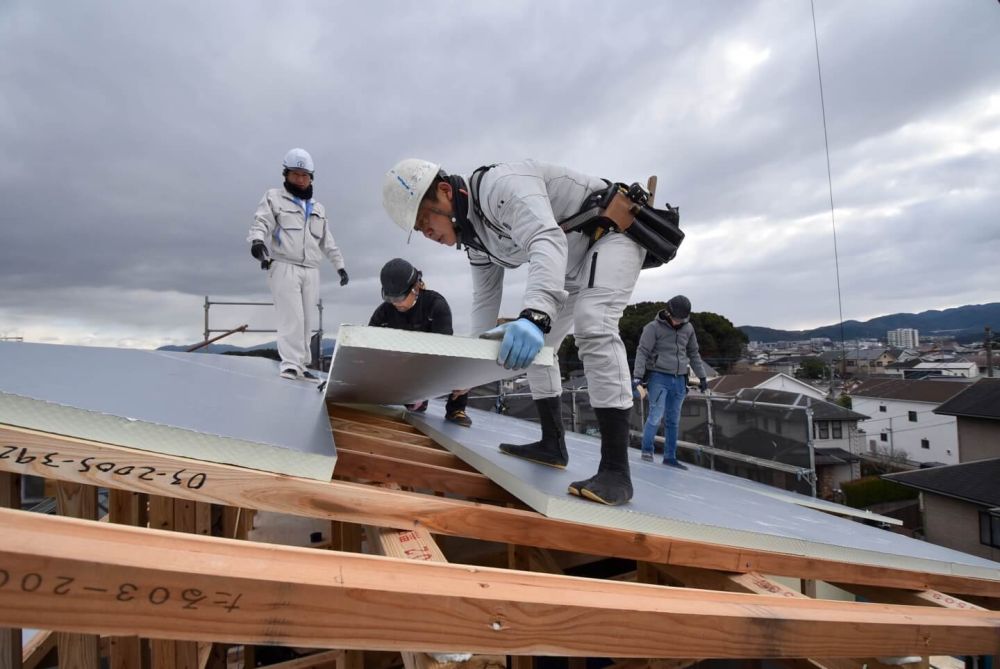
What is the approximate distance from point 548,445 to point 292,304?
2.43m

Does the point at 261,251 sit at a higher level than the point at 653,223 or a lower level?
higher

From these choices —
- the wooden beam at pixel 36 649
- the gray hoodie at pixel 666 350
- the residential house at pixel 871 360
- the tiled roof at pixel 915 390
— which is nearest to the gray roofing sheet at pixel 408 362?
the wooden beam at pixel 36 649

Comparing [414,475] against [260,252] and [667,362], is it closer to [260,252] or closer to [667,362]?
[260,252]

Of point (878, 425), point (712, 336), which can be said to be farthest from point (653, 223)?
point (878, 425)

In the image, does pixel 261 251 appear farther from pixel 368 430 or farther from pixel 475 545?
pixel 475 545

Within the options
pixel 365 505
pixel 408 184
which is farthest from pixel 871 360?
pixel 365 505

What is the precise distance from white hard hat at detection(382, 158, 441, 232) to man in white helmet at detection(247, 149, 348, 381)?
78.7 inches

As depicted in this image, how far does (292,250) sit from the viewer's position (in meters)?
3.69

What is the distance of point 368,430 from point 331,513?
1.28 m

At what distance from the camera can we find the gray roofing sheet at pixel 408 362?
129 centimetres

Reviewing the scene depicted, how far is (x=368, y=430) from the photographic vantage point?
8.09 ft

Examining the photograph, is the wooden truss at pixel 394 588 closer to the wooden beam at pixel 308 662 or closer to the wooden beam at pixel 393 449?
the wooden beam at pixel 393 449

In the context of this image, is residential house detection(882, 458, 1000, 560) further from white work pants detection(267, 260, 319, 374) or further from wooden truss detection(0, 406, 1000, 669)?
white work pants detection(267, 260, 319, 374)

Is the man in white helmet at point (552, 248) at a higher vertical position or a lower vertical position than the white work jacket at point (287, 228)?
lower
